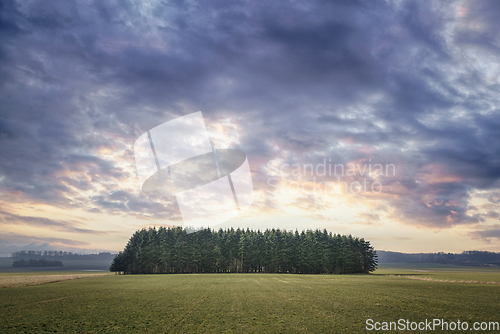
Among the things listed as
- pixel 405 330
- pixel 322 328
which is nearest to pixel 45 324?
pixel 322 328

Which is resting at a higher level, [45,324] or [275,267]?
[45,324]

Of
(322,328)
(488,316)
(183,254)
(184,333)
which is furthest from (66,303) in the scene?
(183,254)

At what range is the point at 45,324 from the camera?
20.6m

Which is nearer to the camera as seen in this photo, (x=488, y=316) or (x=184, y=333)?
(x=184, y=333)

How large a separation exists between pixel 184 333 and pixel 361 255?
13069cm

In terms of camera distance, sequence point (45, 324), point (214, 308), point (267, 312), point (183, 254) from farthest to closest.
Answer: point (183, 254)
point (214, 308)
point (267, 312)
point (45, 324)

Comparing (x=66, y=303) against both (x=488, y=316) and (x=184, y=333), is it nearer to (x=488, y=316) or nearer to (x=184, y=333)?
(x=184, y=333)

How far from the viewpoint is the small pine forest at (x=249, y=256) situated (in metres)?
124

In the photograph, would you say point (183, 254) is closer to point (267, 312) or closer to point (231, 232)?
point (231, 232)

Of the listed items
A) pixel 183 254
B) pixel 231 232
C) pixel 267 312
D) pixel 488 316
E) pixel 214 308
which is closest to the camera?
pixel 488 316

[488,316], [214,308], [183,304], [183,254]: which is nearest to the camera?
[488,316]

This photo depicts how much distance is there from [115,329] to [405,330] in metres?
20.1

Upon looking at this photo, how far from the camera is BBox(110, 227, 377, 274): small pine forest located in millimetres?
123875

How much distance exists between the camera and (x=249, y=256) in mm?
126812
